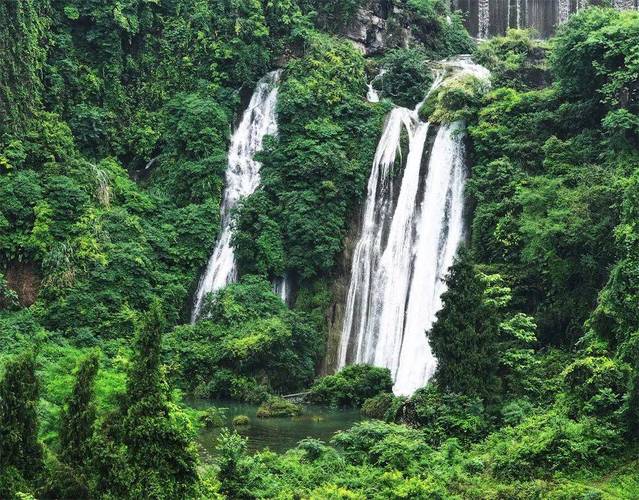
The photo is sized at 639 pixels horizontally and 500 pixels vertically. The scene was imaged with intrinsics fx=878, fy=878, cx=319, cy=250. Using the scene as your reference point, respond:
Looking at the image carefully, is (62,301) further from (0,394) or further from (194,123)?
(0,394)

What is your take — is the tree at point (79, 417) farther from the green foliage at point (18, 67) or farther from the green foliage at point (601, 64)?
the green foliage at point (18, 67)

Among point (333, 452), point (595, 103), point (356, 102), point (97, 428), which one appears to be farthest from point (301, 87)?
point (97, 428)

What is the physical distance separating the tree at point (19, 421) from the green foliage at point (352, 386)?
14495mm

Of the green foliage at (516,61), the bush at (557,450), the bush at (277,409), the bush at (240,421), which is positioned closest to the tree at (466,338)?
the bush at (557,450)

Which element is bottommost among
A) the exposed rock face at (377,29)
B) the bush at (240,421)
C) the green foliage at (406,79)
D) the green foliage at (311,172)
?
the bush at (240,421)

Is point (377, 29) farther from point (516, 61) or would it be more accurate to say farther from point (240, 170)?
point (240, 170)

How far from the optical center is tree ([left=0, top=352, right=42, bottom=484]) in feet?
39.1

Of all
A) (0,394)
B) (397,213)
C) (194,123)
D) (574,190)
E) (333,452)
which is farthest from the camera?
(194,123)

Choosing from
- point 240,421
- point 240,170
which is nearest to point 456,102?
point 240,170

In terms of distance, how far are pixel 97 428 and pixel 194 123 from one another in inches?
934

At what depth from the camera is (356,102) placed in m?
34.9

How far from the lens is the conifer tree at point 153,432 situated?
38.4 ft

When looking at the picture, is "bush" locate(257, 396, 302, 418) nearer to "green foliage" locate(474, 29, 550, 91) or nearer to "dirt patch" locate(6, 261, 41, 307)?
"dirt patch" locate(6, 261, 41, 307)

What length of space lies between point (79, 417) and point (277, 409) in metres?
12.2
